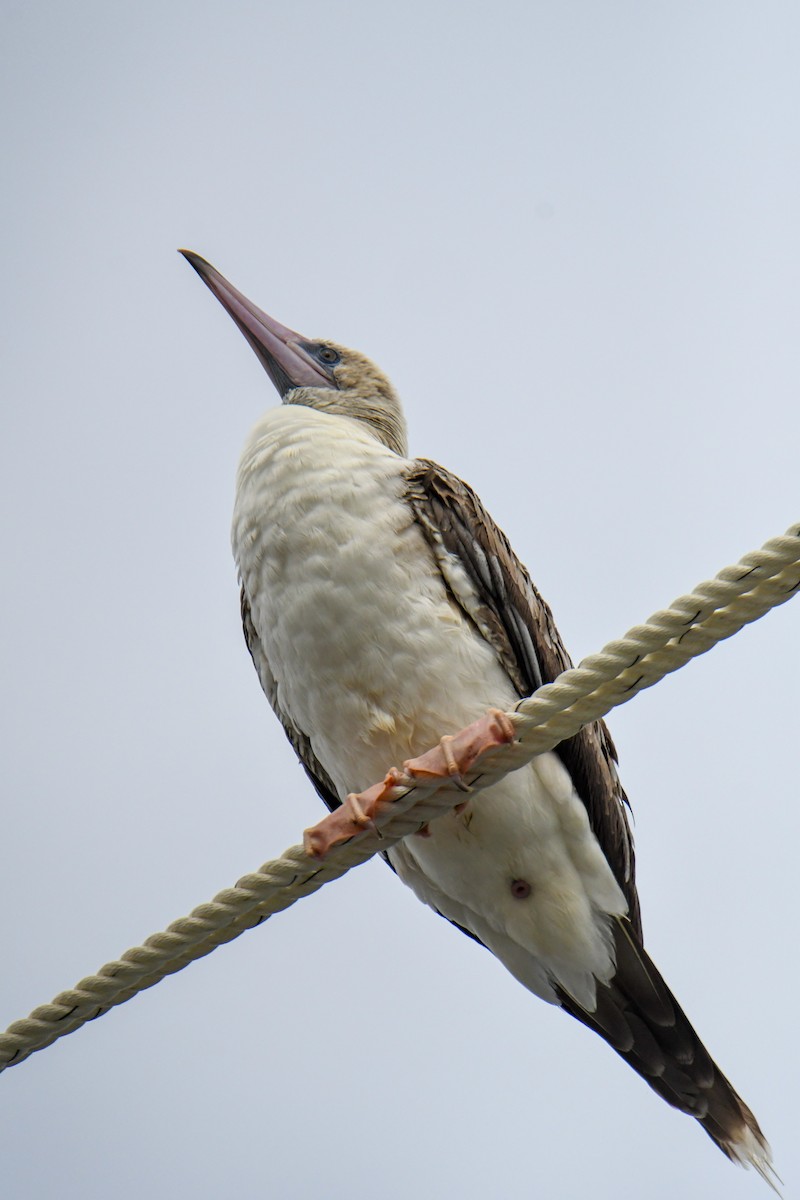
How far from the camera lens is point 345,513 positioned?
201 inches

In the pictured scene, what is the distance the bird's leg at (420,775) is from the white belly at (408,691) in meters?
0.59

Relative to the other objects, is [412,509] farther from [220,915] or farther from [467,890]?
[220,915]

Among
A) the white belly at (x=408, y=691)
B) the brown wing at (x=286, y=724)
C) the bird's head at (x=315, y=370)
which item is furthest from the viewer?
the bird's head at (x=315, y=370)

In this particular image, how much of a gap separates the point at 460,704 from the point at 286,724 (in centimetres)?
113

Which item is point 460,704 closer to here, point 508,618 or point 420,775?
point 508,618

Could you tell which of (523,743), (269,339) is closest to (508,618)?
(523,743)

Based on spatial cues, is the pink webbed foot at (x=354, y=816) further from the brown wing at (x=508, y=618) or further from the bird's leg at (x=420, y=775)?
the brown wing at (x=508, y=618)

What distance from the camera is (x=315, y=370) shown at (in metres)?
6.93

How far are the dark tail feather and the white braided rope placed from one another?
1.43 meters

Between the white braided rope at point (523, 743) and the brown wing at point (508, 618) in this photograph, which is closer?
the white braided rope at point (523, 743)

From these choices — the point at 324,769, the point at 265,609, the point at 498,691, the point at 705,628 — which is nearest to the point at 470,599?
the point at 498,691

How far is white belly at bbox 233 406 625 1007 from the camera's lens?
4922 millimetres

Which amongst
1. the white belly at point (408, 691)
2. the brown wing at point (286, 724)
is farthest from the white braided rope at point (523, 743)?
the brown wing at point (286, 724)

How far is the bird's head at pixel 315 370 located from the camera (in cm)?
669
